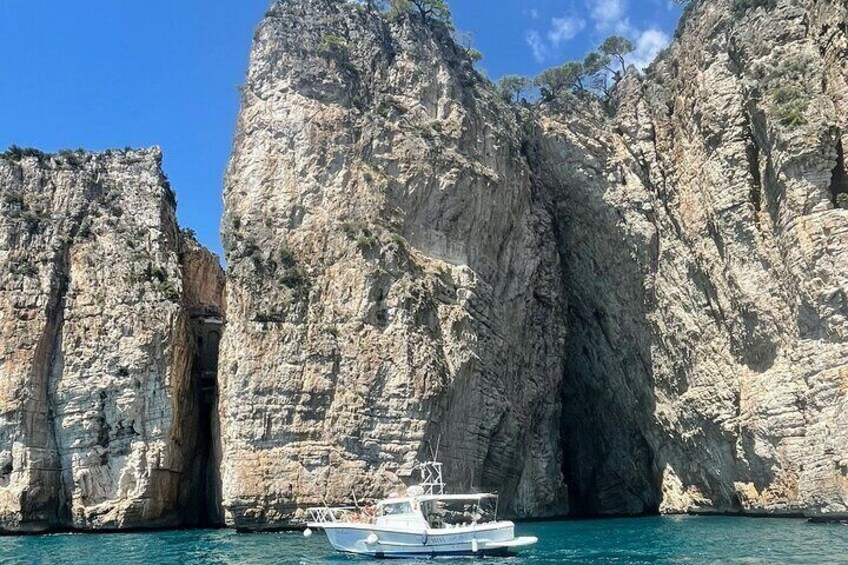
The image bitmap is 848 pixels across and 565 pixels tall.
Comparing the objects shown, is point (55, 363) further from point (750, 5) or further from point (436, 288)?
point (750, 5)

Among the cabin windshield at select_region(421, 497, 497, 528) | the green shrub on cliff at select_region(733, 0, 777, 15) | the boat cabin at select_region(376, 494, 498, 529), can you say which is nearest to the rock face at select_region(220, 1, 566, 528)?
the cabin windshield at select_region(421, 497, 497, 528)

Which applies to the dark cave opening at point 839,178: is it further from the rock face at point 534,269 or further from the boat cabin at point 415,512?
the boat cabin at point 415,512

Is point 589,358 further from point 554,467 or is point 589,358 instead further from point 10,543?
point 10,543

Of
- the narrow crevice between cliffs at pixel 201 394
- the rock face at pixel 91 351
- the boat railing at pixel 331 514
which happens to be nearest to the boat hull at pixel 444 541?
the boat railing at pixel 331 514

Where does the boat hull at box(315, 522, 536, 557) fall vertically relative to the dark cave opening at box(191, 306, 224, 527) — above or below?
below

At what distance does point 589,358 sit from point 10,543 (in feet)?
109

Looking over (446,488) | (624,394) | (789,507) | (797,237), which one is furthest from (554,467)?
(797,237)

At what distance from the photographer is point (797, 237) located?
120 ft

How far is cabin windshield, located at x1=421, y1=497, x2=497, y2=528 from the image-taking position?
29.1 meters

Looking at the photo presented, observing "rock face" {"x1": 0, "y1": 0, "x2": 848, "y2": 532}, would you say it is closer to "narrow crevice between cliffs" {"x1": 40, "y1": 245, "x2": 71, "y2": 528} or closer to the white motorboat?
"narrow crevice between cliffs" {"x1": 40, "y1": 245, "x2": 71, "y2": 528}

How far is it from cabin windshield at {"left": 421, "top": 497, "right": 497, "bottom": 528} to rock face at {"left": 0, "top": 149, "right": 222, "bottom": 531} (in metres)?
13.6

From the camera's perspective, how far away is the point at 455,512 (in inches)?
1471

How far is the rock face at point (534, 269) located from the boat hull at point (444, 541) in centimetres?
940

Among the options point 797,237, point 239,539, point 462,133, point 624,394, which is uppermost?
point 462,133
